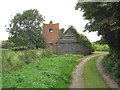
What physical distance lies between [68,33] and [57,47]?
387 cm

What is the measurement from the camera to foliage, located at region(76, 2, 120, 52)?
8125mm

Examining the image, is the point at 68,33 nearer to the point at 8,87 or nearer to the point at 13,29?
the point at 13,29

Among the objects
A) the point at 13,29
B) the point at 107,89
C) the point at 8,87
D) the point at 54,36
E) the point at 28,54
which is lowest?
the point at 107,89

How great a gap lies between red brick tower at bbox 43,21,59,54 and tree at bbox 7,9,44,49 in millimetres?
1152

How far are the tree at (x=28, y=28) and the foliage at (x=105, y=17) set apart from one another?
663 inches

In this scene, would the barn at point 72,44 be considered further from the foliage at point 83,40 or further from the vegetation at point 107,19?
the vegetation at point 107,19

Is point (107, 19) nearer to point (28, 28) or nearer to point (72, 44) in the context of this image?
point (72, 44)

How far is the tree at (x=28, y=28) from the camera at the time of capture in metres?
26.4

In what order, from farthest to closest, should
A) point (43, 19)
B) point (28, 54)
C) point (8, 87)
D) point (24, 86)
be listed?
point (43, 19) < point (28, 54) < point (24, 86) < point (8, 87)

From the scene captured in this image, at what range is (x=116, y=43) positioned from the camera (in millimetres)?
12180

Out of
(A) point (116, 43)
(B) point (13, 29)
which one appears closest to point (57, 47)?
(B) point (13, 29)

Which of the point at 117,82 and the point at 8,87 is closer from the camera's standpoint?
the point at 8,87

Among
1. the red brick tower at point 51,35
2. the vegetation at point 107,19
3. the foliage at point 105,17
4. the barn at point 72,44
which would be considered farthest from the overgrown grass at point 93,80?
the red brick tower at point 51,35

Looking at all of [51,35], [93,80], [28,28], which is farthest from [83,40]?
[93,80]
